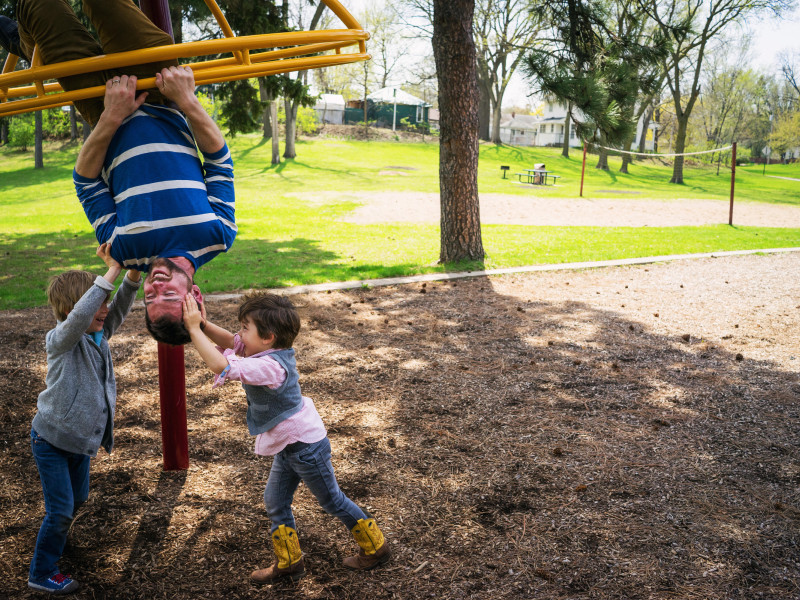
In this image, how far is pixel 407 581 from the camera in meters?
2.91

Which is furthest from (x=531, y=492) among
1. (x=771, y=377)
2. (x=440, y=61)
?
(x=440, y=61)

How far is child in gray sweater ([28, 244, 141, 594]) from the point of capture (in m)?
2.73

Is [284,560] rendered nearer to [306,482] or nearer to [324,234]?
[306,482]

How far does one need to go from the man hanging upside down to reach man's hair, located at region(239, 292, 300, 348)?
0.23 metres

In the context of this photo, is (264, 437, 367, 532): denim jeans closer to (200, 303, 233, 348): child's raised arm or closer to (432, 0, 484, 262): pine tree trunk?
(200, 303, 233, 348): child's raised arm

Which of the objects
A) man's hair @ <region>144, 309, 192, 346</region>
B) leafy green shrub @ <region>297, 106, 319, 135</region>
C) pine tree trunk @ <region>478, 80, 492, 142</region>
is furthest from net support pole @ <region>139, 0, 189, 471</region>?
pine tree trunk @ <region>478, 80, 492, 142</region>

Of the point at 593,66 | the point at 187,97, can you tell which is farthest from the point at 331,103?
the point at 187,97

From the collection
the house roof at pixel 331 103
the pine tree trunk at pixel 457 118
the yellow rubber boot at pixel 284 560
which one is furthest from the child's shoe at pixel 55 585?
the house roof at pixel 331 103

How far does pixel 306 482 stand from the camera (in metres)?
2.79

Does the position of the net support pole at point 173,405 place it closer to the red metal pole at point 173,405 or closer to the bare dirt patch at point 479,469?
the red metal pole at point 173,405

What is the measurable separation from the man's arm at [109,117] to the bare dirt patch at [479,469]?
1791mm

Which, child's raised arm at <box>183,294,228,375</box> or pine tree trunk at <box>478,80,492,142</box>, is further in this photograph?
pine tree trunk at <box>478,80,492,142</box>

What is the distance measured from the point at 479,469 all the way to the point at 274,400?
166 cm

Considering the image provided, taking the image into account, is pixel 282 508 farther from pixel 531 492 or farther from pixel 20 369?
pixel 20 369
